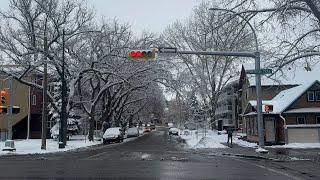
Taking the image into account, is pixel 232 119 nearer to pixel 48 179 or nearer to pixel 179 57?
pixel 179 57

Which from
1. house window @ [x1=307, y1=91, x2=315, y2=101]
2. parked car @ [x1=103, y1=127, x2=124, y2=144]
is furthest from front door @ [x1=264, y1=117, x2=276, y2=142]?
parked car @ [x1=103, y1=127, x2=124, y2=144]

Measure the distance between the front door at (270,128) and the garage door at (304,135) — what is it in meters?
1.89

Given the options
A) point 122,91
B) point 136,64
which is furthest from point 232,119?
point 136,64

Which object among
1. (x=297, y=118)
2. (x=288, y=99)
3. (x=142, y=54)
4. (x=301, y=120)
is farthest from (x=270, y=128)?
(x=142, y=54)

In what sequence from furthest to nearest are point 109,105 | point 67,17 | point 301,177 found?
point 109,105, point 67,17, point 301,177

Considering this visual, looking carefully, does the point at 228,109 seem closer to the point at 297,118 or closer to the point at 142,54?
the point at 297,118

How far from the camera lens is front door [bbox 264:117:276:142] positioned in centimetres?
4522

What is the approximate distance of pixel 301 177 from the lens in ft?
57.4

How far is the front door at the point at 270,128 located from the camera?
45.2m

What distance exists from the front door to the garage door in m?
1.89

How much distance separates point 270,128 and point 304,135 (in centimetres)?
319

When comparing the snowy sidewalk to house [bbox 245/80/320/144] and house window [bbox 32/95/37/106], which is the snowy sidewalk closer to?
house [bbox 245/80/320/144]

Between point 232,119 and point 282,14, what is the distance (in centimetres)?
7677

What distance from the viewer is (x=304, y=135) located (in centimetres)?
4359
